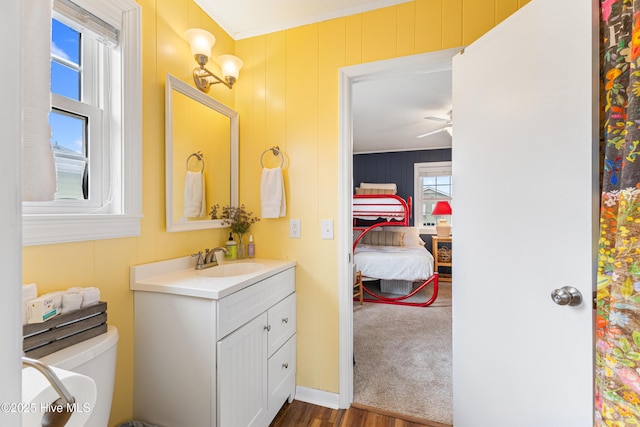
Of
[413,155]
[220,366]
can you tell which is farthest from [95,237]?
[413,155]

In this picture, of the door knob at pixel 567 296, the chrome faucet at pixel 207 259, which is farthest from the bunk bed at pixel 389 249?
the door knob at pixel 567 296

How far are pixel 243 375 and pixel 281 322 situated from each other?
0.40 metres

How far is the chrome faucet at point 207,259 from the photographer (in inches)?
64.1

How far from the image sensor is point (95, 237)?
3.79 ft

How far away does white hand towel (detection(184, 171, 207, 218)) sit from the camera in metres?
1.65

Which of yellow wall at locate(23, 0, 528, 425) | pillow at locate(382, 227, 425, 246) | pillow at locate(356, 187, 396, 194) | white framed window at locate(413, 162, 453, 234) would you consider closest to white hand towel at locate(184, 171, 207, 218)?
yellow wall at locate(23, 0, 528, 425)

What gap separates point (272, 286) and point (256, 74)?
4.70ft

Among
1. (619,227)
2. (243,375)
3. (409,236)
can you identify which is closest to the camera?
(619,227)

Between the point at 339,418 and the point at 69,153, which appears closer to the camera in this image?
the point at 69,153

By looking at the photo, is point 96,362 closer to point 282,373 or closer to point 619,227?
point 282,373

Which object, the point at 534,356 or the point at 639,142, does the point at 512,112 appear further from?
the point at 534,356

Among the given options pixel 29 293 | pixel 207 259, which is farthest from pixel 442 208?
pixel 29 293

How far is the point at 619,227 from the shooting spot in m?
0.75

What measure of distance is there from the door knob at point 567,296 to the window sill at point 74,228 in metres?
1.72
